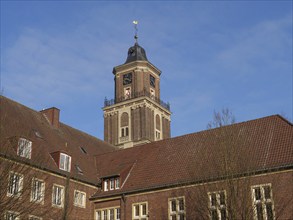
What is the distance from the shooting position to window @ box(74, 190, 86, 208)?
36.3 metres

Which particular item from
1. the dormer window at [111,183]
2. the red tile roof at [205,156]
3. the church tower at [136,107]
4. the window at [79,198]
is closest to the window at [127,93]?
the church tower at [136,107]

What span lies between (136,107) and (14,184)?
4528cm

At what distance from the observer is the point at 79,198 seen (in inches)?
1444

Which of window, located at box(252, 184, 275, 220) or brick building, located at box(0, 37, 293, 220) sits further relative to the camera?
window, located at box(252, 184, 275, 220)

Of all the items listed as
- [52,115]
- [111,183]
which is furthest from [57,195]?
[52,115]

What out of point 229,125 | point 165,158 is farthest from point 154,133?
point 229,125

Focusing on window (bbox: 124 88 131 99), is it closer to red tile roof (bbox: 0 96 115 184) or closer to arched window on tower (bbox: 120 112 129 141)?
arched window on tower (bbox: 120 112 129 141)

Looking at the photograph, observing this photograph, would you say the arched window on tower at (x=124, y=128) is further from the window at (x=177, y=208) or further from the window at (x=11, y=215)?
the window at (x=11, y=215)

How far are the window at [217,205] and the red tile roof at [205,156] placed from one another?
A: 0.93 metres

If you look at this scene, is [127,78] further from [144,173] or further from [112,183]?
[144,173]

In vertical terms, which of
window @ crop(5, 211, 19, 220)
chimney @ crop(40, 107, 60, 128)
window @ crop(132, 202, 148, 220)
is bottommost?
window @ crop(5, 211, 19, 220)

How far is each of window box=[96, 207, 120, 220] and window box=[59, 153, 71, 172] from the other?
4.18 m

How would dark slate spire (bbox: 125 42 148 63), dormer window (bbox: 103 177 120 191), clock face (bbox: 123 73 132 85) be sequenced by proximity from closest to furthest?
dormer window (bbox: 103 177 120 191) → clock face (bbox: 123 73 132 85) → dark slate spire (bbox: 125 42 148 63)

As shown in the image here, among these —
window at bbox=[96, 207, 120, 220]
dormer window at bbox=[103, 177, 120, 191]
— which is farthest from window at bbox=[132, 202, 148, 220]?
dormer window at bbox=[103, 177, 120, 191]
